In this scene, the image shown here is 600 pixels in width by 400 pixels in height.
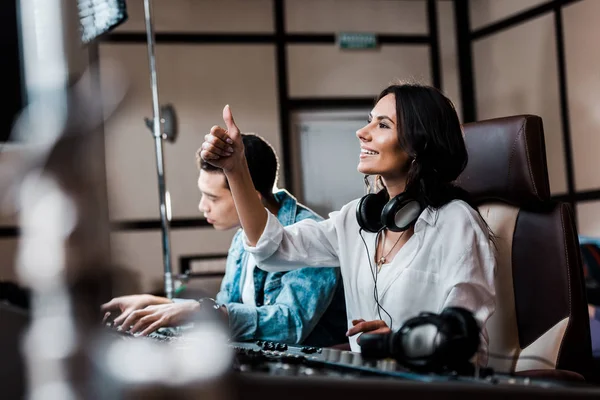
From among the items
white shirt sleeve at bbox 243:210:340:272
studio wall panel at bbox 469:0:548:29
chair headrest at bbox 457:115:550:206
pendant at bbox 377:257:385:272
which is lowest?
pendant at bbox 377:257:385:272

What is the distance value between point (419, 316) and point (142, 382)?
38cm

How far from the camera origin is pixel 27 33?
307mm

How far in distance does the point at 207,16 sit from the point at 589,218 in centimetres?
291

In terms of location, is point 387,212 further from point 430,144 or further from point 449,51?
point 449,51

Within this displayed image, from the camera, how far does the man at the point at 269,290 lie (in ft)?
4.80

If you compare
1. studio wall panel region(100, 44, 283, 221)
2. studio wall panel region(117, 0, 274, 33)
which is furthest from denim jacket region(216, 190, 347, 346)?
studio wall panel region(117, 0, 274, 33)

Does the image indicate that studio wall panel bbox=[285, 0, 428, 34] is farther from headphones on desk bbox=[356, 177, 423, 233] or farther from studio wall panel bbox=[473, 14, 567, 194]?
headphones on desk bbox=[356, 177, 423, 233]

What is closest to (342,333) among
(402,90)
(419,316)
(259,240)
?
(259,240)

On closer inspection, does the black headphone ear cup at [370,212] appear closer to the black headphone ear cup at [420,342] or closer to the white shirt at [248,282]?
the white shirt at [248,282]

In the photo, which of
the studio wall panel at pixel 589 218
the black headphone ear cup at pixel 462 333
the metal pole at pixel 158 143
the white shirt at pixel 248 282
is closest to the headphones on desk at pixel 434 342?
the black headphone ear cup at pixel 462 333

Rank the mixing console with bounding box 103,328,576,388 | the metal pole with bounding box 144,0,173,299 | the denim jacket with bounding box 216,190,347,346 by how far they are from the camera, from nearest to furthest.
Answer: the mixing console with bounding box 103,328,576,388 < the denim jacket with bounding box 216,190,347,346 < the metal pole with bounding box 144,0,173,299

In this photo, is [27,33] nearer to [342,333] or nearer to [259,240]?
[259,240]

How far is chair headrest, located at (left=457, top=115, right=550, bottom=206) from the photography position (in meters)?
1.41

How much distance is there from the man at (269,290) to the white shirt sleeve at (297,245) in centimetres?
8
